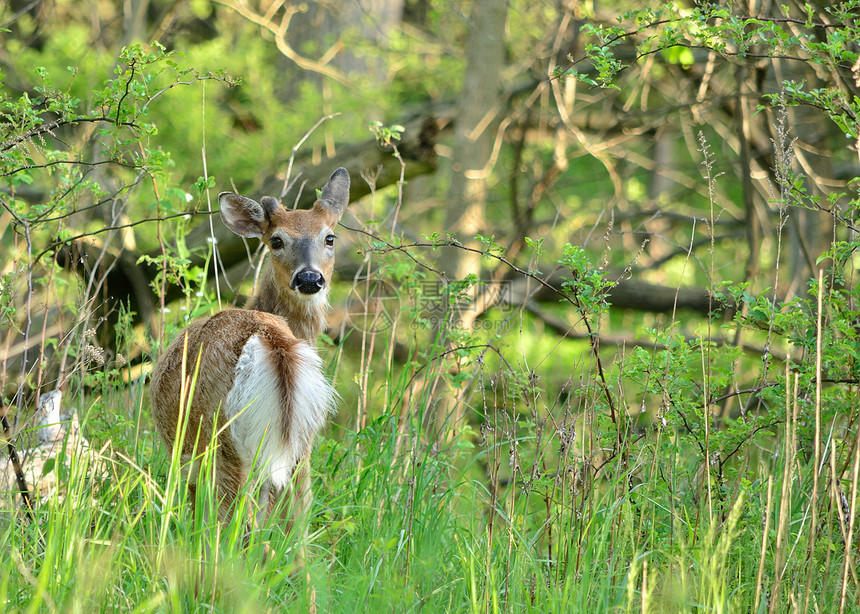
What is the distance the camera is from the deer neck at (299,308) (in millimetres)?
4734

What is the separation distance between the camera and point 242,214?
507cm

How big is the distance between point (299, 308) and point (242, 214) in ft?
2.22

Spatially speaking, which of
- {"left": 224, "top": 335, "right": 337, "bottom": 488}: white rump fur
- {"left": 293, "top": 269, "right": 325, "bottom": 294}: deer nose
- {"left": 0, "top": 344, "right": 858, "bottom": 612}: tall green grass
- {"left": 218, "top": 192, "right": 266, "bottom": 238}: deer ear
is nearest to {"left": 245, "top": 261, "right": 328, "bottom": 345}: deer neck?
{"left": 293, "top": 269, "right": 325, "bottom": 294}: deer nose

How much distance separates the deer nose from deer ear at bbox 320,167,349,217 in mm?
680

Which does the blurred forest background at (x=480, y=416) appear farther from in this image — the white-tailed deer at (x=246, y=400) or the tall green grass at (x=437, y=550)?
the white-tailed deer at (x=246, y=400)

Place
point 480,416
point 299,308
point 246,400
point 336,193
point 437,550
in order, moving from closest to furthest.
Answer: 1. point 437,550
2. point 246,400
3. point 480,416
4. point 299,308
5. point 336,193

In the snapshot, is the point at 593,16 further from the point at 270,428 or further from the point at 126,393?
the point at 270,428

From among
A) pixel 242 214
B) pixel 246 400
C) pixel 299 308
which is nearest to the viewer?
pixel 246 400

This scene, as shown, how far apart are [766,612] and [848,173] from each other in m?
7.27

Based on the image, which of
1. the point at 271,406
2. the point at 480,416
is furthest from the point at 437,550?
Answer: the point at 480,416

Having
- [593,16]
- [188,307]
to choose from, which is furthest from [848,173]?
[188,307]

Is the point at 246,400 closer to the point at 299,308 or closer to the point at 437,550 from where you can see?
Answer: the point at 437,550

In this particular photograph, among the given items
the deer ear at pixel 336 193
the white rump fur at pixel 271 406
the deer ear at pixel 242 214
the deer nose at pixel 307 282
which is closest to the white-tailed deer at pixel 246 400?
the white rump fur at pixel 271 406

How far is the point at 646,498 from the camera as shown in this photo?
10.9 feet
